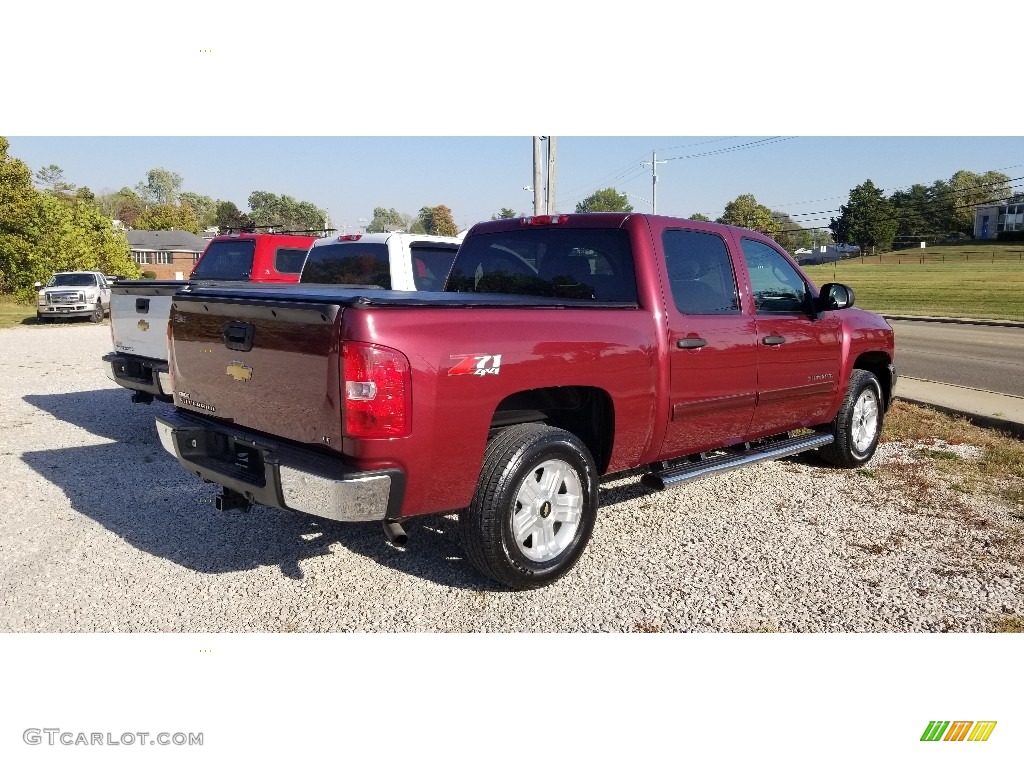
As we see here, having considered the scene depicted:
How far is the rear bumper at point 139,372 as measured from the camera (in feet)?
22.8

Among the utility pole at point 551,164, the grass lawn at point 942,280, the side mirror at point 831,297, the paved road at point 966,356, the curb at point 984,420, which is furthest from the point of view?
the grass lawn at point 942,280

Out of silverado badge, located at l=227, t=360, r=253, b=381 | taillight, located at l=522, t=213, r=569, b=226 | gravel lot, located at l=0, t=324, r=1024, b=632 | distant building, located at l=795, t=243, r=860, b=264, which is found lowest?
gravel lot, located at l=0, t=324, r=1024, b=632

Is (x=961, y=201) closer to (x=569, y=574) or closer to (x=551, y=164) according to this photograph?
(x=551, y=164)

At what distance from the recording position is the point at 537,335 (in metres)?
3.86

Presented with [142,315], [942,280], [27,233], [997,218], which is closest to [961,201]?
[997,218]

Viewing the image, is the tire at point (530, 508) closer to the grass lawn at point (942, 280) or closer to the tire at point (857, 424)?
the tire at point (857, 424)

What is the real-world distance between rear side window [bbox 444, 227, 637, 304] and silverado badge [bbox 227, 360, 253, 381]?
1.93m

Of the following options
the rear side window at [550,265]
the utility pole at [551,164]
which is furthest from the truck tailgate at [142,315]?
the utility pole at [551,164]

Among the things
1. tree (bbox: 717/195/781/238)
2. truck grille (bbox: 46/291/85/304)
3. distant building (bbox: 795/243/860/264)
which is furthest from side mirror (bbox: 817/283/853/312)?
distant building (bbox: 795/243/860/264)

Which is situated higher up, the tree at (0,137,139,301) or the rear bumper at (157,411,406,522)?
the tree at (0,137,139,301)

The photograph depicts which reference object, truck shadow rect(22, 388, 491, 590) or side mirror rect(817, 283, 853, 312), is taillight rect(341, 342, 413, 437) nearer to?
truck shadow rect(22, 388, 491, 590)

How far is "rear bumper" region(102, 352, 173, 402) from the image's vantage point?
22.8 feet

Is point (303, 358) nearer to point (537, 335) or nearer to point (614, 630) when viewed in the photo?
point (537, 335)

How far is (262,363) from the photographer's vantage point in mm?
3746
